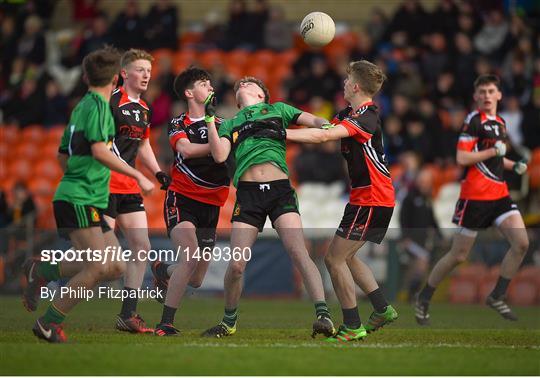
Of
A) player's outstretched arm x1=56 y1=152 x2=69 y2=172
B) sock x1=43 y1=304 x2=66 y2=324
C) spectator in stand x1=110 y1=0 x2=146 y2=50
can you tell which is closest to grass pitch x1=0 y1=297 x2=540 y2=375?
sock x1=43 y1=304 x2=66 y2=324

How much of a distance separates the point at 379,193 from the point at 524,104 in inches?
362

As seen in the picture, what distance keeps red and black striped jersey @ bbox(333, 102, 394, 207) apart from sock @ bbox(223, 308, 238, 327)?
4.67 ft

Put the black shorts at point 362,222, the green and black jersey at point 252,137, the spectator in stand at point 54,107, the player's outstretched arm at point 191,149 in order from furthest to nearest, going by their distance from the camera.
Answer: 1. the spectator in stand at point 54,107
2. the player's outstretched arm at point 191,149
3. the black shorts at point 362,222
4. the green and black jersey at point 252,137

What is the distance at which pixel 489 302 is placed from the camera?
1248 centimetres

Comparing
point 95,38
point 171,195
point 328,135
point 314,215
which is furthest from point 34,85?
point 328,135

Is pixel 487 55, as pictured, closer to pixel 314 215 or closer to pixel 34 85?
pixel 314 215

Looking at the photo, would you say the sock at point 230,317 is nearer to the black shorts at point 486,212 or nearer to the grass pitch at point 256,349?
the grass pitch at point 256,349

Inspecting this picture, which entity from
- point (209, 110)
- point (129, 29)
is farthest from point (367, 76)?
point (129, 29)

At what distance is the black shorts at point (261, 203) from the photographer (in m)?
9.73

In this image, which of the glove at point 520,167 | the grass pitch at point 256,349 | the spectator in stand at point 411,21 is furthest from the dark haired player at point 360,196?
the spectator in stand at point 411,21

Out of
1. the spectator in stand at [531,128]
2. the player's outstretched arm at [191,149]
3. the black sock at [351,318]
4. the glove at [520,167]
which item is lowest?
the black sock at [351,318]

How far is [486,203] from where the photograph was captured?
1242 cm

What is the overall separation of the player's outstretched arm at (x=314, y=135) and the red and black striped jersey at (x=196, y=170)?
1.08 metres

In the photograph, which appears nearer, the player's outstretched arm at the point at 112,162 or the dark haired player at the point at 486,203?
the player's outstretched arm at the point at 112,162
